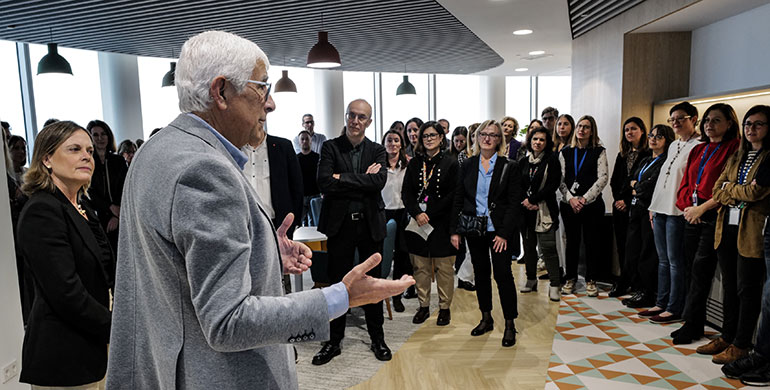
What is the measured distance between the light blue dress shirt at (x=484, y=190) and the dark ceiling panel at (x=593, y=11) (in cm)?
250

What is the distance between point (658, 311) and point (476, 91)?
10175mm

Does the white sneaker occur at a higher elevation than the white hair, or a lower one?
lower

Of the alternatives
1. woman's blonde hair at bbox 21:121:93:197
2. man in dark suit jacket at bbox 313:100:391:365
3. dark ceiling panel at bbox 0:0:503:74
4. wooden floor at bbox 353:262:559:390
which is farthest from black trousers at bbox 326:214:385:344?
dark ceiling panel at bbox 0:0:503:74

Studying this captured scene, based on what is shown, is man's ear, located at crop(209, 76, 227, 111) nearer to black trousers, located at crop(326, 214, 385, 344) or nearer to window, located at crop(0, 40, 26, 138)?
black trousers, located at crop(326, 214, 385, 344)

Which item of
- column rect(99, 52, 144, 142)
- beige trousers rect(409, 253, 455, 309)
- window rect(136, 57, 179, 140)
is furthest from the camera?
window rect(136, 57, 179, 140)

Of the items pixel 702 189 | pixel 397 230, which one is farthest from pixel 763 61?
pixel 397 230

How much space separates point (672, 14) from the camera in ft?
16.1

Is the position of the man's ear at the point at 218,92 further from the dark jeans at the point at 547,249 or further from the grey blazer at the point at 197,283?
the dark jeans at the point at 547,249

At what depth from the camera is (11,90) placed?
7535 mm

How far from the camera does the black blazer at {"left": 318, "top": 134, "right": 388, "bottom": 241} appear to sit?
363 centimetres

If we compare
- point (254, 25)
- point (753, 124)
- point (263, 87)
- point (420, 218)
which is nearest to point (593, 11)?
point (753, 124)

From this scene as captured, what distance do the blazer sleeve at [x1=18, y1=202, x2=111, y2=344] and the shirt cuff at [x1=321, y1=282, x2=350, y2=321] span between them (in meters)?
1.16

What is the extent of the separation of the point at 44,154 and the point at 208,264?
156 cm

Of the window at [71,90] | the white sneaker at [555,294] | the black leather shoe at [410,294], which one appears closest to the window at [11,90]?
the window at [71,90]
